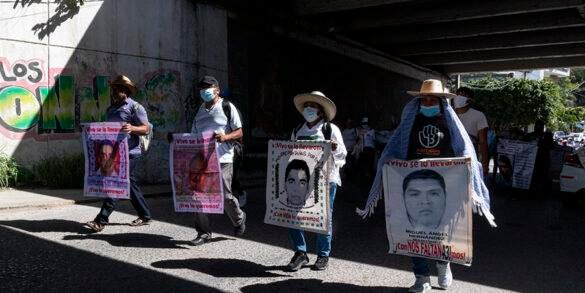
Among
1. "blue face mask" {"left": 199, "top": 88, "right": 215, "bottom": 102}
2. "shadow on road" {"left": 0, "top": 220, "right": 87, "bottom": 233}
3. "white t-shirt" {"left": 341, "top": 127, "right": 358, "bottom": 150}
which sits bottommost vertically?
"shadow on road" {"left": 0, "top": 220, "right": 87, "bottom": 233}

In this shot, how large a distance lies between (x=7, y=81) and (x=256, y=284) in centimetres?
827

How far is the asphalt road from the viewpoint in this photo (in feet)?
16.2

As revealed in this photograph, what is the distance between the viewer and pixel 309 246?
22.0ft

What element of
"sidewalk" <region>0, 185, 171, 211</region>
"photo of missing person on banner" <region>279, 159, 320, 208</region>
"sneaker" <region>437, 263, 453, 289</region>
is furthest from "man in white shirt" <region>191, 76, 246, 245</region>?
"sidewalk" <region>0, 185, 171, 211</region>

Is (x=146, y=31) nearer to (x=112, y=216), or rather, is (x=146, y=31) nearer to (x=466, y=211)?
(x=112, y=216)

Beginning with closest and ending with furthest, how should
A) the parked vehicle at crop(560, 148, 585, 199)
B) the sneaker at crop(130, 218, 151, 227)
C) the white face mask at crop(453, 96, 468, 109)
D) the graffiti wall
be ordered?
the sneaker at crop(130, 218, 151, 227) < the white face mask at crop(453, 96, 468, 109) < the parked vehicle at crop(560, 148, 585, 199) < the graffiti wall

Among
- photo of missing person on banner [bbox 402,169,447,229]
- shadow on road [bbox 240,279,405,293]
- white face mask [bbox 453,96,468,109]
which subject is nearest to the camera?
photo of missing person on banner [bbox 402,169,447,229]

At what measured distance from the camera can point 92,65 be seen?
477 inches

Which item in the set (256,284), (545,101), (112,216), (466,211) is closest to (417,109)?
(466,211)

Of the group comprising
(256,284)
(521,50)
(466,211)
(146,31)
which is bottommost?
(256,284)

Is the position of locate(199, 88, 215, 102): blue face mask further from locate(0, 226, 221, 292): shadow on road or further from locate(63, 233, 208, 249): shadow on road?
locate(0, 226, 221, 292): shadow on road

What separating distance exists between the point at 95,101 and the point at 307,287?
8779 millimetres

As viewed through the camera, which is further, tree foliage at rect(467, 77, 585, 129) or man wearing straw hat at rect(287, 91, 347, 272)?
tree foliage at rect(467, 77, 585, 129)

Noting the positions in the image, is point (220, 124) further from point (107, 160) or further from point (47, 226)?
point (47, 226)
